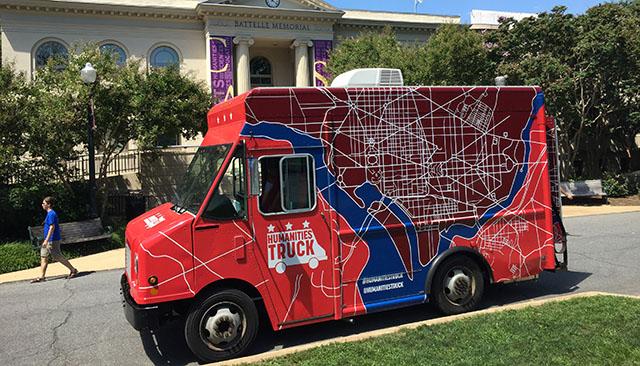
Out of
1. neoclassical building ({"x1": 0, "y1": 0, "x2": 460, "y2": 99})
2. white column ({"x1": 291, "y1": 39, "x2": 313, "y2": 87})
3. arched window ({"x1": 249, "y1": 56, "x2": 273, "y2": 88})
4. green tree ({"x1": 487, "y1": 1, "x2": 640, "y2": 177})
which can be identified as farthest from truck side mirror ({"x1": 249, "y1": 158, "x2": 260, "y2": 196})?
arched window ({"x1": 249, "y1": 56, "x2": 273, "y2": 88})

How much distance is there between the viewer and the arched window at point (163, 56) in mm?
30531

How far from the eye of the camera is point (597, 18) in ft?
66.8

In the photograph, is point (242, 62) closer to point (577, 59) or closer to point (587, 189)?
point (577, 59)

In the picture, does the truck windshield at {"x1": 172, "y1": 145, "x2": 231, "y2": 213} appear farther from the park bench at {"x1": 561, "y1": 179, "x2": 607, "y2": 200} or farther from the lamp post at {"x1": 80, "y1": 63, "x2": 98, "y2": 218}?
the park bench at {"x1": 561, "y1": 179, "x2": 607, "y2": 200}

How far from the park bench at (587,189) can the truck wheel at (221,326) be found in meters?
18.9

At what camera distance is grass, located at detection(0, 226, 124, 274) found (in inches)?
473

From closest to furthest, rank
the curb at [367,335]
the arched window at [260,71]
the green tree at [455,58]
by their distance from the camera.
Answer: the curb at [367,335] < the green tree at [455,58] < the arched window at [260,71]

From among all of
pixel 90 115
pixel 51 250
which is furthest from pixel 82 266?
pixel 90 115

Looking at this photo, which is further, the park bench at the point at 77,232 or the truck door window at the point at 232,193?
the park bench at the point at 77,232

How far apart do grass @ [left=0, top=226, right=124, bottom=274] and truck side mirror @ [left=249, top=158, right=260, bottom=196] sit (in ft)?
31.9

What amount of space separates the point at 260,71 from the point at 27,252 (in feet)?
81.2

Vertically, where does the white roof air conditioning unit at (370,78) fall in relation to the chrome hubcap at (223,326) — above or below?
above

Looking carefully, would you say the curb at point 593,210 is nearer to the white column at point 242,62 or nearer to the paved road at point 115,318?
the paved road at point 115,318

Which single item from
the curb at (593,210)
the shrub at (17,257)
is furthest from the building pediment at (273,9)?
the shrub at (17,257)
